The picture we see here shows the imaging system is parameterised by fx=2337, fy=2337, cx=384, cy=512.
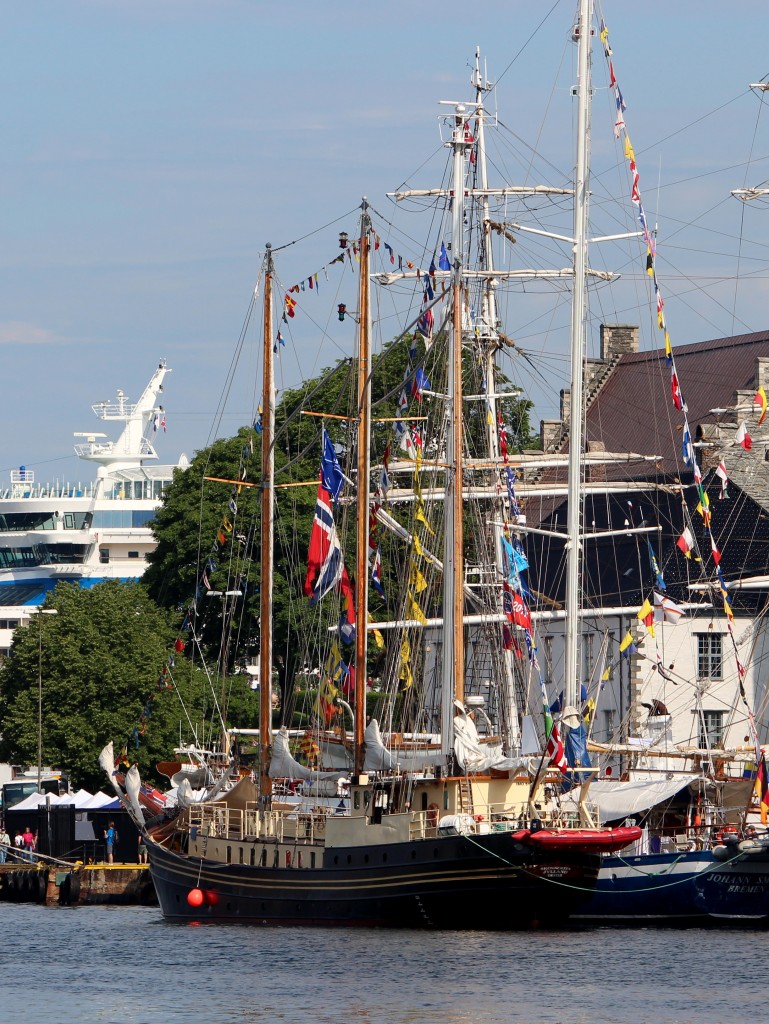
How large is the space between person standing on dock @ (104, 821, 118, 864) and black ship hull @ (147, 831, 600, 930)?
74.3 ft

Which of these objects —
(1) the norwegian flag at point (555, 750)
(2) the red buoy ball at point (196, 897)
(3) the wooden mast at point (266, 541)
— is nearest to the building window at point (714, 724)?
(3) the wooden mast at point (266, 541)

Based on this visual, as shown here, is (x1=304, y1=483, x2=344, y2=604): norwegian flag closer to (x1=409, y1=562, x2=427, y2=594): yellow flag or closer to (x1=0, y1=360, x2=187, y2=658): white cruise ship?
(x1=409, y1=562, x2=427, y2=594): yellow flag

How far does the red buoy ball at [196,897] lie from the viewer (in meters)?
60.0

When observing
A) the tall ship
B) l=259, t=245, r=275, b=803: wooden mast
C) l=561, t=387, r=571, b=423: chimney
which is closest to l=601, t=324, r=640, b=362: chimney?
l=561, t=387, r=571, b=423: chimney

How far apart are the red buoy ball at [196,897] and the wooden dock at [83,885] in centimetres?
1517

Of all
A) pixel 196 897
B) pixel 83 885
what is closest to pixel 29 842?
pixel 83 885

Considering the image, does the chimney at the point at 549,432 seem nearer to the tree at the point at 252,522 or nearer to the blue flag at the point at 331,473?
the tree at the point at 252,522

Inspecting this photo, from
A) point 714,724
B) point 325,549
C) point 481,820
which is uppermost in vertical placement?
point 325,549

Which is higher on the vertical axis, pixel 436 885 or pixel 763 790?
pixel 763 790

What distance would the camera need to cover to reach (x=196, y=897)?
6009 centimetres

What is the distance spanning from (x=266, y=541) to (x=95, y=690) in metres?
26.2

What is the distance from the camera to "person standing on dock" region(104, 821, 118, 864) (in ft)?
258

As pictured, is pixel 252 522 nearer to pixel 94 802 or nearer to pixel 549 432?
pixel 94 802

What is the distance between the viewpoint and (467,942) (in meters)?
50.1
